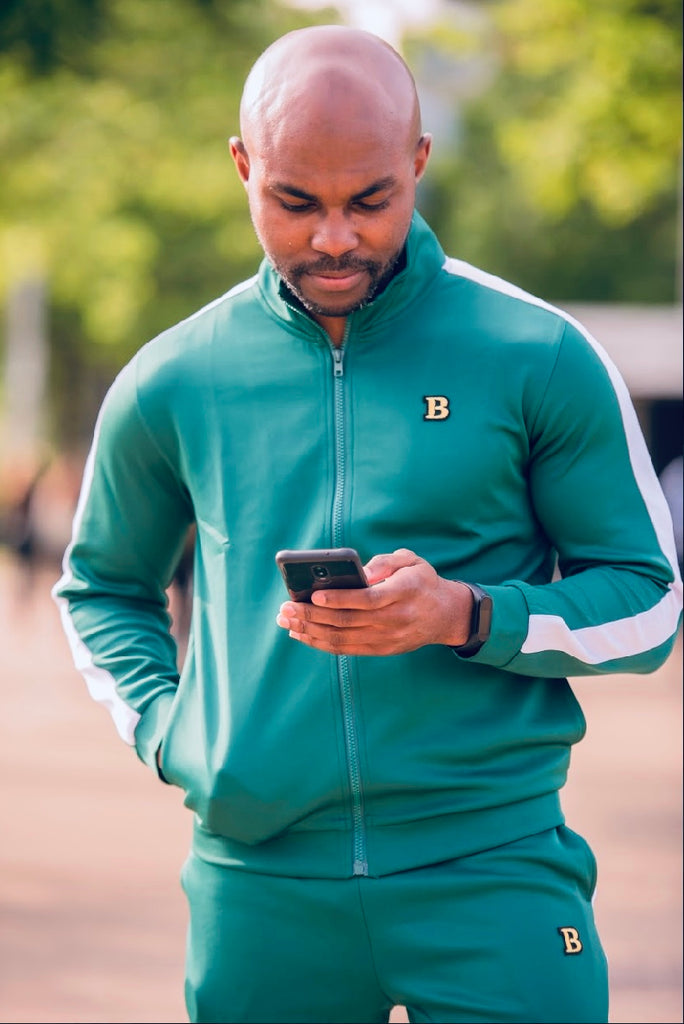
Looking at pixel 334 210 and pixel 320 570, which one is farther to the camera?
pixel 334 210

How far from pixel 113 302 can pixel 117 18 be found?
54.5 ft

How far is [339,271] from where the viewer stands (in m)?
2.87

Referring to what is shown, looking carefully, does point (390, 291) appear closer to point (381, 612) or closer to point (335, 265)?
point (335, 265)

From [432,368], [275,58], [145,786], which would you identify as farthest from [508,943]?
[145,786]

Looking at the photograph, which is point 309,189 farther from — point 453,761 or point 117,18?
point 117,18

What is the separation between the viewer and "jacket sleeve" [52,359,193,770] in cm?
313

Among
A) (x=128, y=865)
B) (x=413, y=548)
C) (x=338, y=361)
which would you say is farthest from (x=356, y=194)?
(x=128, y=865)

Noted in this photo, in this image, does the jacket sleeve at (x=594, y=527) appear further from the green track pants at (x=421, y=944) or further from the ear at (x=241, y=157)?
the ear at (x=241, y=157)

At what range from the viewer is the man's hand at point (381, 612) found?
8.38ft

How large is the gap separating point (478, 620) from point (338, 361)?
1.67 feet

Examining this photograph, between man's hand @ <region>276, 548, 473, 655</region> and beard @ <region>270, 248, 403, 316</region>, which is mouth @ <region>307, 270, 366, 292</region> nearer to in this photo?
beard @ <region>270, 248, 403, 316</region>

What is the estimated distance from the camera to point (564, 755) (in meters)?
2.95

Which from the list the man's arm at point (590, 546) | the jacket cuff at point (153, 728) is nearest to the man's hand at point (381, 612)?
the man's arm at point (590, 546)

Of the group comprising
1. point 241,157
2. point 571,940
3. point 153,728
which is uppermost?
point 241,157
